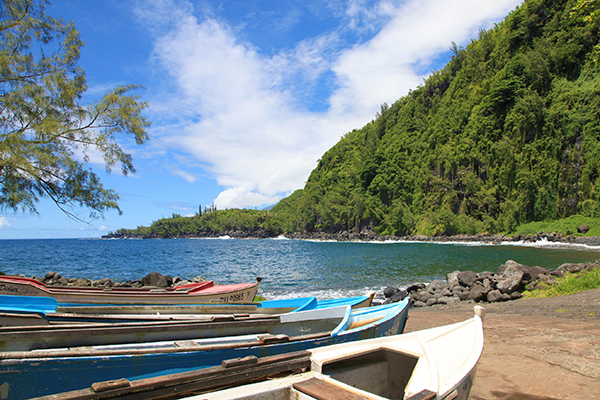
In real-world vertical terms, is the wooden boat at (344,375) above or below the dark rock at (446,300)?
above

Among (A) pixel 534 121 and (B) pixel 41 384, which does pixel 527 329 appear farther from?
(A) pixel 534 121

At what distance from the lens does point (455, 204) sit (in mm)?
72062

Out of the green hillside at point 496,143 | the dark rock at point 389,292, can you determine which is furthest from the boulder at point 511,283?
the green hillside at point 496,143

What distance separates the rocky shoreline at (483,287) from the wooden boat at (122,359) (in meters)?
10.2

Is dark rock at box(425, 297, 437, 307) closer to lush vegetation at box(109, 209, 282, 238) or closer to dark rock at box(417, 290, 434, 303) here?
dark rock at box(417, 290, 434, 303)

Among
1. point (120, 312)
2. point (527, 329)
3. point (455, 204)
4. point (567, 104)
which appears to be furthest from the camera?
point (455, 204)

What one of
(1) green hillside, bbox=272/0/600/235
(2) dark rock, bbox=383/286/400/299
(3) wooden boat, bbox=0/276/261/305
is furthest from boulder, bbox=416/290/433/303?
(1) green hillside, bbox=272/0/600/235

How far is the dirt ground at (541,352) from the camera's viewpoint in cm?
Result: 436

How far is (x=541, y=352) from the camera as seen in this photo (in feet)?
18.7

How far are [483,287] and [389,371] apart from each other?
41.3 feet

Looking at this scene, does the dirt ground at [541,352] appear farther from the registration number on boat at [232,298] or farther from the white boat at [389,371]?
the registration number on boat at [232,298]

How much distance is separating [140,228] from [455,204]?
7018 inches

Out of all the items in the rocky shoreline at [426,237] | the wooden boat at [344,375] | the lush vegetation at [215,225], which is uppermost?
the lush vegetation at [215,225]

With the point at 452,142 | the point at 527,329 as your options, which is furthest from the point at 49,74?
the point at 452,142
